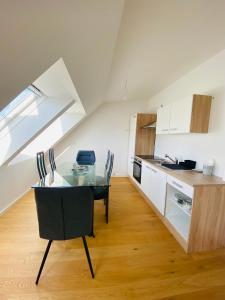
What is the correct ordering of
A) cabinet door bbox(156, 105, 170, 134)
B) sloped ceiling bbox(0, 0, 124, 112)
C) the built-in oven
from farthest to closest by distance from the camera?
the built-in oven, cabinet door bbox(156, 105, 170, 134), sloped ceiling bbox(0, 0, 124, 112)

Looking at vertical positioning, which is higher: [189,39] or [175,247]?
[189,39]

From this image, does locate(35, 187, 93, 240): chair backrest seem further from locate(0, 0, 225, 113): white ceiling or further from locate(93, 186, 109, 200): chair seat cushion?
locate(93, 186, 109, 200): chair seat cushion

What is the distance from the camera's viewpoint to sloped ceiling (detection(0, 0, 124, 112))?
78 centimetres

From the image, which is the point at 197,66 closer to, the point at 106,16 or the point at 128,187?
the point at 106,16

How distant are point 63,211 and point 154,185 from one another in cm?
197

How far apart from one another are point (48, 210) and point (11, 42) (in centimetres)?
138

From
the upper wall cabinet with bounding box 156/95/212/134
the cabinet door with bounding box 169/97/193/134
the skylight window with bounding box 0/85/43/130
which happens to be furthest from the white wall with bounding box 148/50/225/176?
the skylight window with bounding box 0/85/43/130

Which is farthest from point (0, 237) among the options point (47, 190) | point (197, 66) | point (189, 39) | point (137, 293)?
point (197, 66)

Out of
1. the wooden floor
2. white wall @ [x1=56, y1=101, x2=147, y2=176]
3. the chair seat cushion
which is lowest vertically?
the wooden floor

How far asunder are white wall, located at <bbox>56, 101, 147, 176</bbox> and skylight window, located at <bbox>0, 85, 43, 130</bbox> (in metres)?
2.14

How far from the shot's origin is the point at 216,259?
81.0 inches

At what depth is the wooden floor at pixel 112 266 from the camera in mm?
1591

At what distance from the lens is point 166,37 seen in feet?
6.50

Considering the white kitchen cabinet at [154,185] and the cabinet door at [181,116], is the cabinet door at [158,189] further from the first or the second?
the cabinet door at [181,116]
